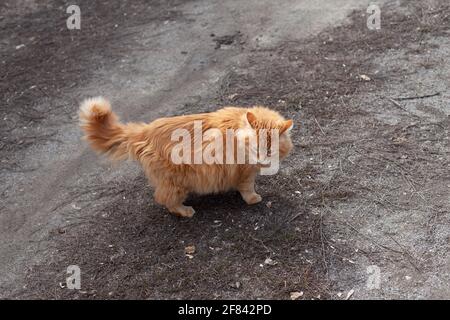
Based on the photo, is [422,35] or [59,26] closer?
[422,35]

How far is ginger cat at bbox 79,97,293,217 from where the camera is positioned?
15.6 ft

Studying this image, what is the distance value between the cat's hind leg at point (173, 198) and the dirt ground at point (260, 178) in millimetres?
97

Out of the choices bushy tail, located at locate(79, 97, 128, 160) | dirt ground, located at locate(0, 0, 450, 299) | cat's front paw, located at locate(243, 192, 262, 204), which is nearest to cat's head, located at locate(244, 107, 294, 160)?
cat's front paw, located at locate(243, 192, 262, 204)

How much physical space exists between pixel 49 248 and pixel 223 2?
236 inches

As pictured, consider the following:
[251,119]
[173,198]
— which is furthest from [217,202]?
[251,119]

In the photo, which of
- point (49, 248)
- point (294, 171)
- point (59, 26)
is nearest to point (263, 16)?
point (59, 26)

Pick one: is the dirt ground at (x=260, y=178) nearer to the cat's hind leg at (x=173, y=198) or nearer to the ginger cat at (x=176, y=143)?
the cat's hind leg at (x=173, y=198)

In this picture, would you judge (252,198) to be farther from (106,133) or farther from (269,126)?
(106,133)

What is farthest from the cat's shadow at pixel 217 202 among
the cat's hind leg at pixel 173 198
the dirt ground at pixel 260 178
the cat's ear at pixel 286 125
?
the cat's ear at pixel 286 125

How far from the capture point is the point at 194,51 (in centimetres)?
841

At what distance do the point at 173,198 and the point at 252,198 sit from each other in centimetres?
79

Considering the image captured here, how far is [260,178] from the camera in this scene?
5750mm

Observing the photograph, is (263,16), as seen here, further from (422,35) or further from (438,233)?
(438,233)

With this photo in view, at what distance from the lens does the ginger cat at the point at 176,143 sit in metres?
4.76
